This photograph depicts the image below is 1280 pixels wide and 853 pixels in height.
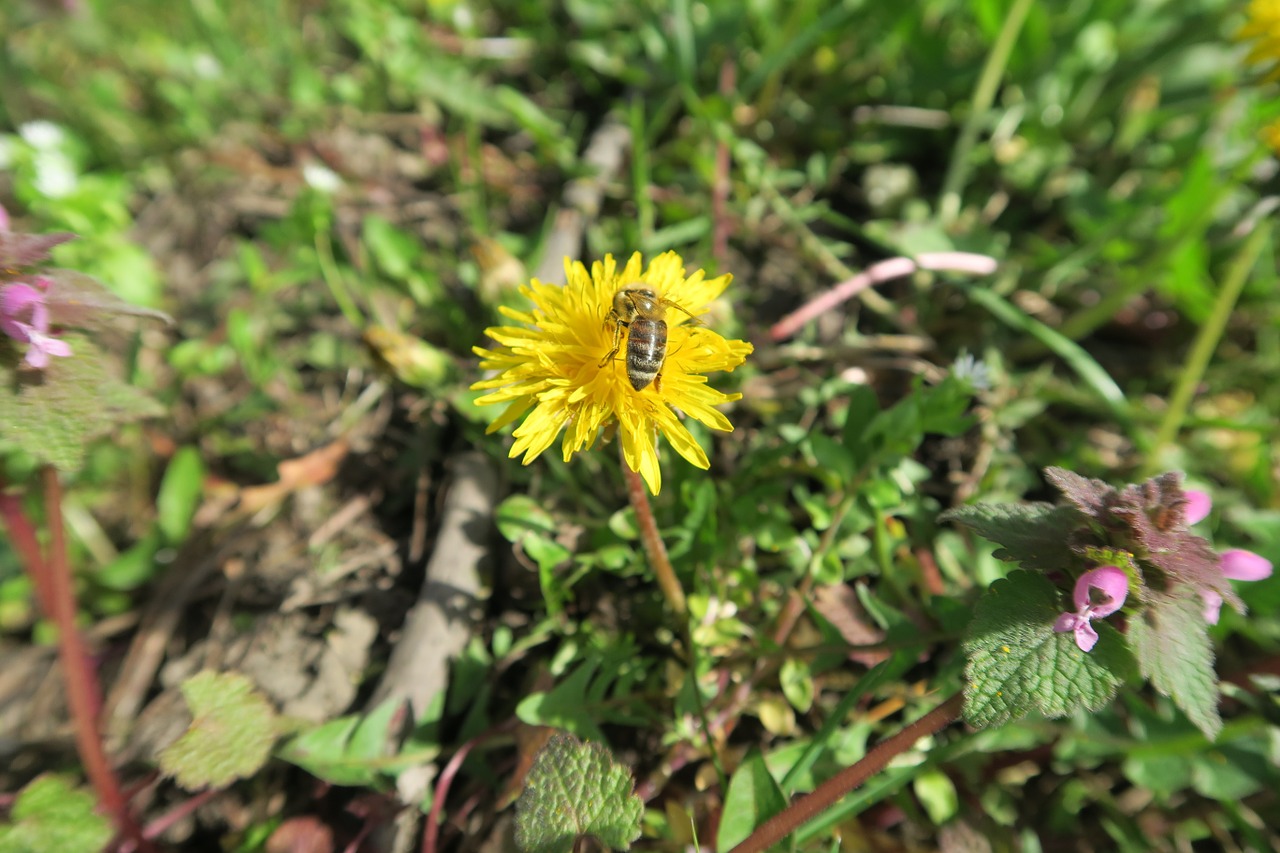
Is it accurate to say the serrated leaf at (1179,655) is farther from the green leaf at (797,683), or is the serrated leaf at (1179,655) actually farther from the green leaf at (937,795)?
the green leaf at (797,683)

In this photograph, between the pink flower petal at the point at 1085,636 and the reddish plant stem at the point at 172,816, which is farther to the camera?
the reddish plant stem at the point at 172,816

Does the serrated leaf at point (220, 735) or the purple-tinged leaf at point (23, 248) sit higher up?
the purple-tinged leaf at point (23, 248)

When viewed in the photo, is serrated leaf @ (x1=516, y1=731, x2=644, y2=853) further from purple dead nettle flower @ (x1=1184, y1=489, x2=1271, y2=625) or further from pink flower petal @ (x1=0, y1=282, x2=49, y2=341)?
pink flower petal @ (x1=0, y1=282, x2=49, y2=341)

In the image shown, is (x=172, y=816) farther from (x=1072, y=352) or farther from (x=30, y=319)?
(x=1072, y=352)

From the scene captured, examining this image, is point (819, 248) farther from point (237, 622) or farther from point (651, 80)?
point (237, 622)

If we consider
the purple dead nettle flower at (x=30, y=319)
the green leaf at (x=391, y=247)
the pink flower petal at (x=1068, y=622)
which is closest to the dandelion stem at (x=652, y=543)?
the pink flower petal at (x=1068, y=622)

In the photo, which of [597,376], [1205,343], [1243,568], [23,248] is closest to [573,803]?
[597,376]

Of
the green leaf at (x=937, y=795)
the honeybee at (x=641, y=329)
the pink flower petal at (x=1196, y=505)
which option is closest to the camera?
the pink flower petal at (x=1196, y=505)

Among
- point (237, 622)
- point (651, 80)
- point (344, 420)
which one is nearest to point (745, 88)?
point (651, 80)
